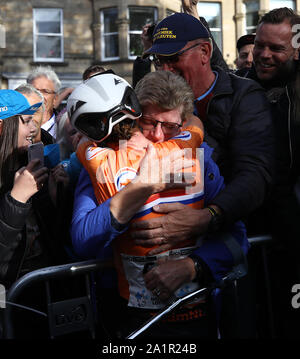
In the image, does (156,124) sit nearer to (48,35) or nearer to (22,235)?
(22,235)

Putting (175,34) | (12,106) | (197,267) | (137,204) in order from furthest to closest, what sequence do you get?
(12,106) → (175,34) → (197,267) → (137,204)

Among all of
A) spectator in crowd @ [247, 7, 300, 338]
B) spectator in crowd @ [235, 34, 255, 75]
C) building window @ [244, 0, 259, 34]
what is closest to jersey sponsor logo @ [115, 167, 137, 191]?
spectator in crowd @ [247, 7, 300, 338]

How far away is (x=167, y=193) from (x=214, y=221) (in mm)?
255

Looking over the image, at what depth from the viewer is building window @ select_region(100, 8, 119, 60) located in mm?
17203

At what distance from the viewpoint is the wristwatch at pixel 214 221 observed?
197 centimetres

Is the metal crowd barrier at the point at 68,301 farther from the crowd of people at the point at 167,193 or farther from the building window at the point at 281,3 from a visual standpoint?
the building window at the point at 281,3

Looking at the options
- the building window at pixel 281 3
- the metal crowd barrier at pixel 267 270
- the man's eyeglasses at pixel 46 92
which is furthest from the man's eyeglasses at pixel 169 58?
the building window at pixel 281 3

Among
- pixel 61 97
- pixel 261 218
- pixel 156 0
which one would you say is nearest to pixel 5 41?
pixel 156 0

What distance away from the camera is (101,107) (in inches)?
72.8

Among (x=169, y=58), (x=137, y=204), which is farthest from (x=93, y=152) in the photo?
(x=169, y=58)

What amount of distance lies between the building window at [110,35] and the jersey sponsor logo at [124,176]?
52.3 ft

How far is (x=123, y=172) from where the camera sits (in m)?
1.84

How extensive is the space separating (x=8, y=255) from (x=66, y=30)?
52.3 feet
